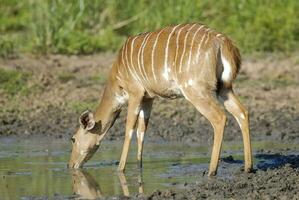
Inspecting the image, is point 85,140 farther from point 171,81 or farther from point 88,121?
point 171,81

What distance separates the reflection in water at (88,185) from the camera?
8.83 m

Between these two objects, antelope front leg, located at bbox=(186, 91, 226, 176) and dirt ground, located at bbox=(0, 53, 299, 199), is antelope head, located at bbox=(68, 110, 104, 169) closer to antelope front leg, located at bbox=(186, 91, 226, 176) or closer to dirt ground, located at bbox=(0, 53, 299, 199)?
antelope front leg, located at bbox=(186, 91, 226, 176)

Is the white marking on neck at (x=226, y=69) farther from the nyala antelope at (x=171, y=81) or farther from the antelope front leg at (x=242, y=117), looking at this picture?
the antelope front leg at (x=242, y=117)

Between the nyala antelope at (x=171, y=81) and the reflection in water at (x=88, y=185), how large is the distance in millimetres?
343

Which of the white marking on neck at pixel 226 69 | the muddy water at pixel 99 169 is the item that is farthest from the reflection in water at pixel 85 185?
the white marking on neck at pixel 226 69

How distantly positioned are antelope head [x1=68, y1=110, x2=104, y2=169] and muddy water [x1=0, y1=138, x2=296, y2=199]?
13 cm

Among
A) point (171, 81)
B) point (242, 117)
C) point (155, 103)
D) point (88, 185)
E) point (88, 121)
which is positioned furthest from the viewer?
point (155, 103)

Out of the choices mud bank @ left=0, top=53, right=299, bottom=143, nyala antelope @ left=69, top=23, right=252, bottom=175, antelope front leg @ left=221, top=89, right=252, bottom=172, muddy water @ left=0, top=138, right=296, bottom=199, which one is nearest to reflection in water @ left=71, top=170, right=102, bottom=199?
muddy water @ left=0, top=138, right=296, bottom=199

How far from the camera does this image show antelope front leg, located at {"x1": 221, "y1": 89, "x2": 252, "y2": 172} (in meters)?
9.73

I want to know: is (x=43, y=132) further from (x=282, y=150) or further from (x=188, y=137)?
(x=282, y=150)

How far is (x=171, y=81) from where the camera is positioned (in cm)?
995

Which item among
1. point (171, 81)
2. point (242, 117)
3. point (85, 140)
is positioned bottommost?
point (85, 140)

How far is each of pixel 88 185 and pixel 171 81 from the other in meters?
1.34

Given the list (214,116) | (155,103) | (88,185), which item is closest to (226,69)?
(214,116)
